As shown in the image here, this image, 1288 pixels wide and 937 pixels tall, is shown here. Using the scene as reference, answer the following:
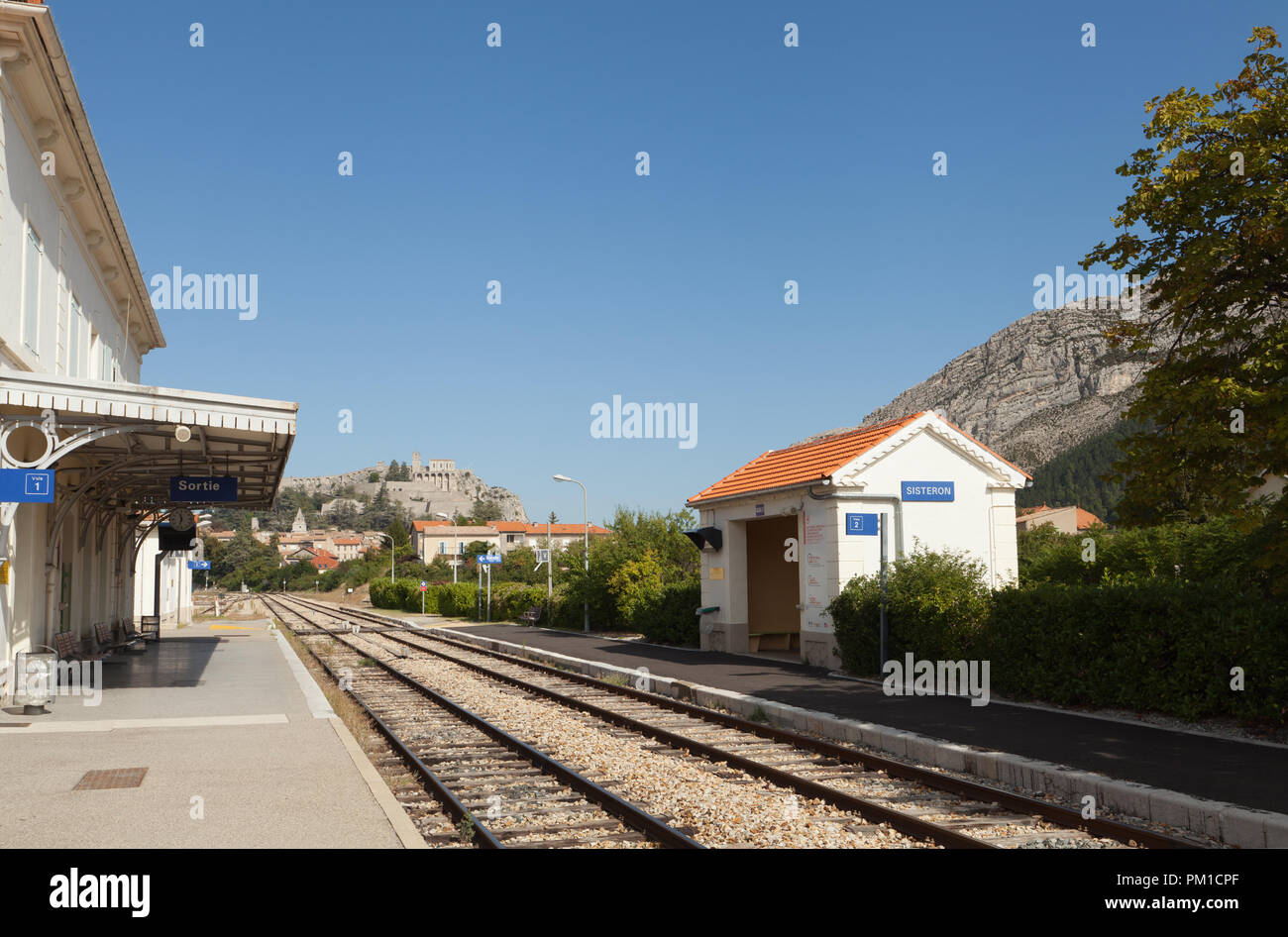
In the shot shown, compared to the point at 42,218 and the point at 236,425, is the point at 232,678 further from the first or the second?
the point at 42,218

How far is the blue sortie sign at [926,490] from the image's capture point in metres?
18.8

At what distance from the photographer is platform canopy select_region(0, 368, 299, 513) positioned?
12.3 meters

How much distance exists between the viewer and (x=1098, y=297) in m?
13.0

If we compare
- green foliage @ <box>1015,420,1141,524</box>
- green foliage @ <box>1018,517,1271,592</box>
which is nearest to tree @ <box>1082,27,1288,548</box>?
green foliage @ <box>1018,517,1271,592</box>

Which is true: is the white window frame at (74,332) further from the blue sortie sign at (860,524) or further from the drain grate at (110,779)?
the blue sortie sign at (860,524)

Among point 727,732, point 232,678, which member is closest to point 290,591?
point 232,678

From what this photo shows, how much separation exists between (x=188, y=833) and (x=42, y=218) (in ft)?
42.7

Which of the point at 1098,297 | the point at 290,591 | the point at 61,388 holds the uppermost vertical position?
the point at 1098,297

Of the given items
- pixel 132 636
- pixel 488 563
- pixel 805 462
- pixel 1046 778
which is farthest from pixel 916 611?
pixel 488 563

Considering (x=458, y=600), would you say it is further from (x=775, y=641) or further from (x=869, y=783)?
(x=869, y=783)

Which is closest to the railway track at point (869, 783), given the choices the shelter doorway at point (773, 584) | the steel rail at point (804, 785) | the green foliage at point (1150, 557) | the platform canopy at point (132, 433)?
the steel rail at point (804, 785)

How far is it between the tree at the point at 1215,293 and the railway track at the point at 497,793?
6501 mm

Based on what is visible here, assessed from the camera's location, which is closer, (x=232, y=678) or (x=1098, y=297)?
(x=1098, y=297)

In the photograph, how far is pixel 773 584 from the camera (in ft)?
80.2
